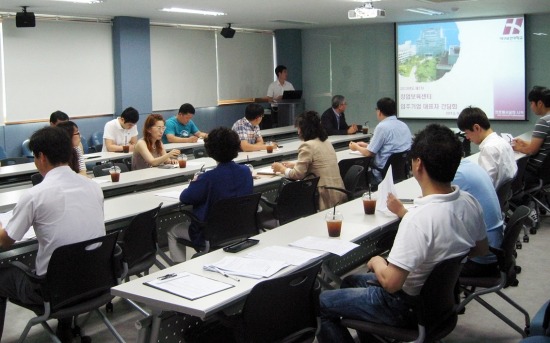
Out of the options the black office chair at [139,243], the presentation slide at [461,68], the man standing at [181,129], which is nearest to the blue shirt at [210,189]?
the black office chair at [139,243]

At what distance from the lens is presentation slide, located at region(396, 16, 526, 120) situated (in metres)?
10.8

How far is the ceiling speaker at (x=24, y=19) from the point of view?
827 cm

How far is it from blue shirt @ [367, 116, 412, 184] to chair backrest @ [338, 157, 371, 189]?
0.26 m

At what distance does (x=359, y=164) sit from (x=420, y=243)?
12.8 ft

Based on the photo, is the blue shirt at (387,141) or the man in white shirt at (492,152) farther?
the blue shirt at (387,141)

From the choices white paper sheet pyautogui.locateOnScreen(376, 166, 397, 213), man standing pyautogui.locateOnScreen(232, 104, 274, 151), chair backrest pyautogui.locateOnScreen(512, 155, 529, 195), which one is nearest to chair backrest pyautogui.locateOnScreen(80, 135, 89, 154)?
man standing pyautogui.locateOnScreen(232, 104, 274, 151)

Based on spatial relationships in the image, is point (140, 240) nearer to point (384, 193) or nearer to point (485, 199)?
point (384, 193)

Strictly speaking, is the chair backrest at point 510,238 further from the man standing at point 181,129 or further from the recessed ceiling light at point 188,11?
the recessed ceiling light at point 188,11

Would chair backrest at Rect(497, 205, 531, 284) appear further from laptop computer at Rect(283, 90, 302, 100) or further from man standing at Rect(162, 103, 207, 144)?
laptop computer at Rect(283, 90, 302, 100)

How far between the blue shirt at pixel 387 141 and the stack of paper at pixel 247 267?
4106 mm

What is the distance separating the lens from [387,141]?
6.82 meters

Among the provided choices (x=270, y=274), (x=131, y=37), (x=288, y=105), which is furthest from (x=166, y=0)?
(x=270, y=274)

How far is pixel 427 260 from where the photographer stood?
268 centimetres

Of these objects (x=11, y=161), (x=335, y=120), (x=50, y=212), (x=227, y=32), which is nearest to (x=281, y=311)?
(x=50, y=212)
